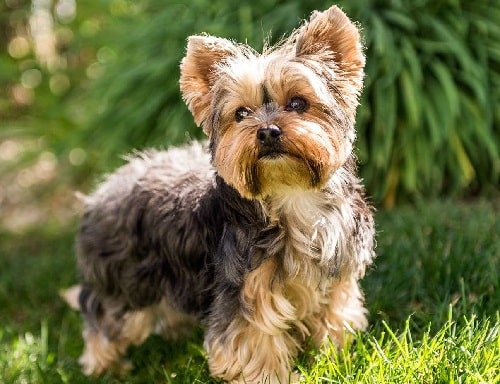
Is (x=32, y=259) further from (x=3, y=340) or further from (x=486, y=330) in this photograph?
(x=486, y=330)

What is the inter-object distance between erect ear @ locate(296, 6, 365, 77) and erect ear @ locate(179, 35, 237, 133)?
340 millimetres

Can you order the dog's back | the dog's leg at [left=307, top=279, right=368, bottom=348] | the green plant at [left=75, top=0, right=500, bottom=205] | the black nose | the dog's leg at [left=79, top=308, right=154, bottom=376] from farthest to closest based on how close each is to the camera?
the green plant at [left=75, top=0, right=500, bottom=205] → the dog's leg at [left=79, top=308, right=154, bottom=376] → the dog's back → the dog's leg at [left=307, top=279, right=368, bottom=348] → the black nose

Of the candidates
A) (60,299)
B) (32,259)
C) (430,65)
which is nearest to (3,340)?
(60,299)

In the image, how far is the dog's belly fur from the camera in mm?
3312

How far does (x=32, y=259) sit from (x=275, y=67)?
4.27m

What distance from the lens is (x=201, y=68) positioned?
3412mm

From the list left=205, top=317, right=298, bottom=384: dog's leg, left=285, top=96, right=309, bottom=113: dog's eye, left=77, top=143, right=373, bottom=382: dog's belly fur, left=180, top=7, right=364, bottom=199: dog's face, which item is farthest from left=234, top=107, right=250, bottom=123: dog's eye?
left=205, top=317, right=298, bottom=384: dog's leg

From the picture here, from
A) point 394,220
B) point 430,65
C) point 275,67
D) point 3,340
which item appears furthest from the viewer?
point 430,65

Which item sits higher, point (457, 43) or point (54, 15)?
point (54, 15)

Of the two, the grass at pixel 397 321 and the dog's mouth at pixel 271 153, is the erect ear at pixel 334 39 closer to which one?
the dog's mouth at pixel 271 153

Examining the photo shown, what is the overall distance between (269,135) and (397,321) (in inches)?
65.4

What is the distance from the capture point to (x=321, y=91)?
3.08 m

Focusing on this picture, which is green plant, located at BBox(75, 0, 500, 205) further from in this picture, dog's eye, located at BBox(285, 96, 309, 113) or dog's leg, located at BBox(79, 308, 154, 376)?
dog's eye, located at BBox(285, 96, 309, 113)

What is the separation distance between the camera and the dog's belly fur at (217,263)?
331 cm
